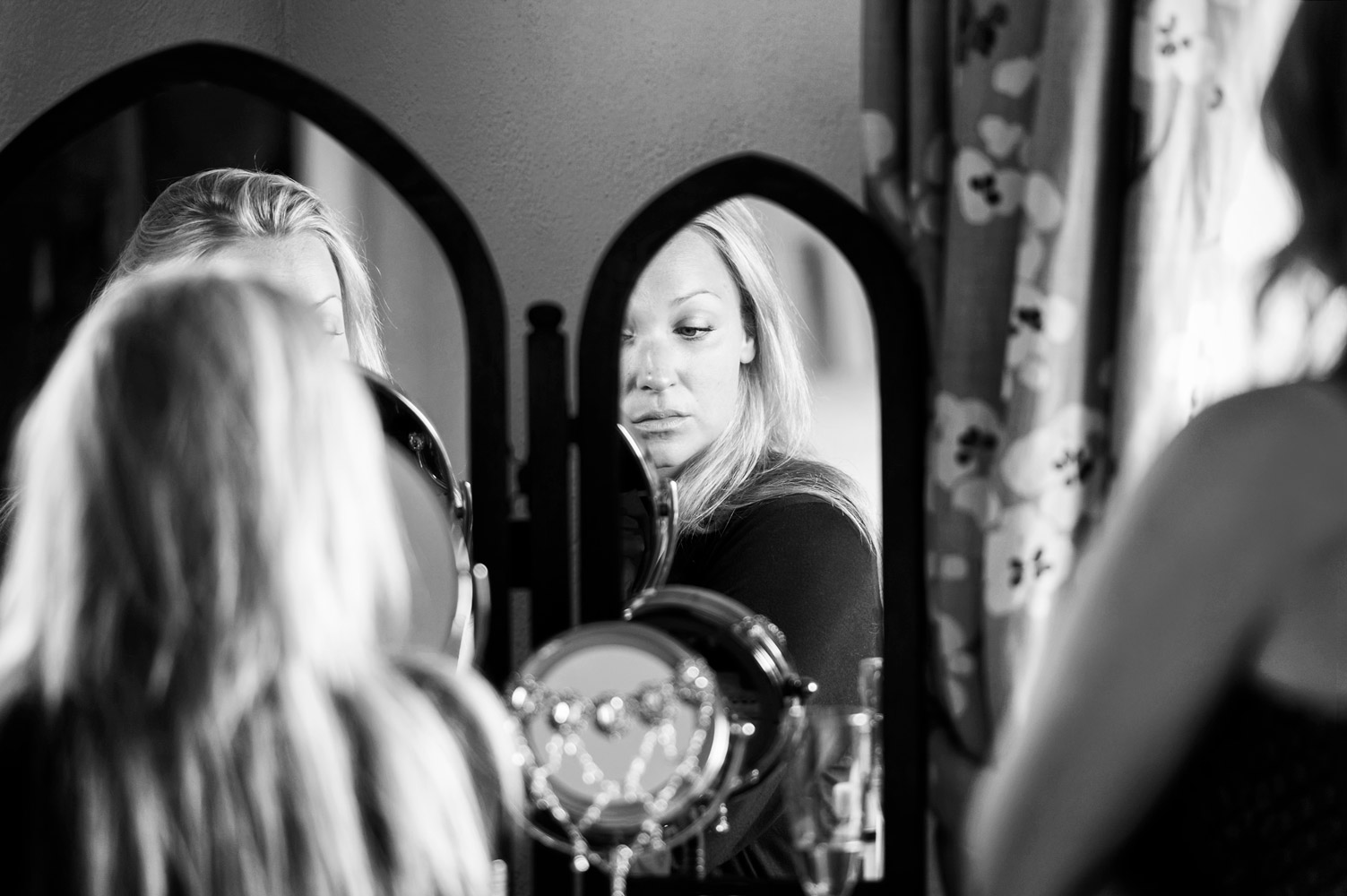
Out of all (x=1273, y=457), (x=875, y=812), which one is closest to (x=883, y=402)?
(x=875, y=812)

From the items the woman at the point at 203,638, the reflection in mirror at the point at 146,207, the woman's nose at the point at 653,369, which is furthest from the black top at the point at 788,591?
the woman at the point at 203,638

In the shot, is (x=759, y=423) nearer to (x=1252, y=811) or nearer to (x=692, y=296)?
(x=692, y=296)

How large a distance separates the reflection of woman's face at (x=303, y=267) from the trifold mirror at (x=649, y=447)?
4 centimetres

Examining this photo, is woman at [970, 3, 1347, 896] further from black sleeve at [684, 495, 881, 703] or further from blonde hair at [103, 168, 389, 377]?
blonde hair at [103, 168, 389, 377]

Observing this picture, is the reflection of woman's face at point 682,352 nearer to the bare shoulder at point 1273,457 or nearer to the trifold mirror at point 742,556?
the trifold mirror at point 742,556

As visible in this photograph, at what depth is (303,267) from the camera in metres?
0.96

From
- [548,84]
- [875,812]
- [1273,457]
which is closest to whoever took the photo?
[1273,457]

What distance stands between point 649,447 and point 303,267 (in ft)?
0.91

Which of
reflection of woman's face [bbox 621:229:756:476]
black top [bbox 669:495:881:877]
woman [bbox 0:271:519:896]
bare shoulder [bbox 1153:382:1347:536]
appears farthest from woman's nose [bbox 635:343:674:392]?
bare shoulder [bbox 1153:382:1347:536]

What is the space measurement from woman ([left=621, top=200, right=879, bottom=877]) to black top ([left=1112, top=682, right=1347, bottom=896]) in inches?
14.5

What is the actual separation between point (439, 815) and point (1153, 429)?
0.52 m

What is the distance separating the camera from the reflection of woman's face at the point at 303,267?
95 cm

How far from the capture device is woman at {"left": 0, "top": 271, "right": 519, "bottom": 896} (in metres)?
0.54

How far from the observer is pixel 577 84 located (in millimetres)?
1185
